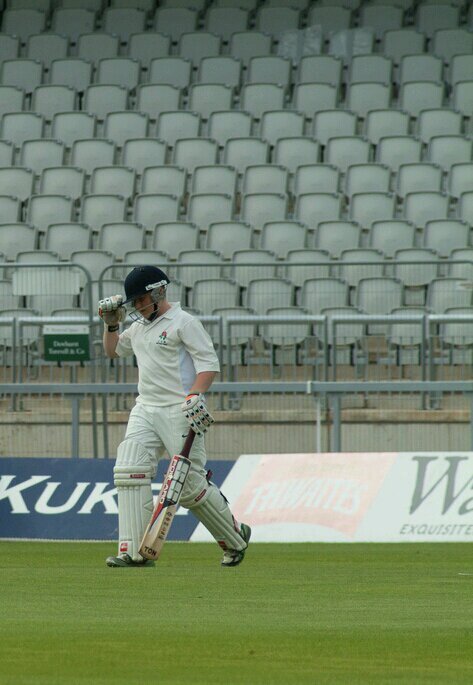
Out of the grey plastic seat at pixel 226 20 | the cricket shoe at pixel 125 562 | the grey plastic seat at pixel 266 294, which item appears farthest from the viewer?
the grey plastic seat at pixel 226 20

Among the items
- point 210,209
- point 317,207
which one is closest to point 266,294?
point 317,207

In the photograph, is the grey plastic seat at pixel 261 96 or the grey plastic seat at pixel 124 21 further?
the grey plastic seat at pixel 124 21

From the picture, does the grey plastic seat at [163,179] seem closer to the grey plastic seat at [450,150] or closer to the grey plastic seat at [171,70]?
the grey plastic seat at [171,70]

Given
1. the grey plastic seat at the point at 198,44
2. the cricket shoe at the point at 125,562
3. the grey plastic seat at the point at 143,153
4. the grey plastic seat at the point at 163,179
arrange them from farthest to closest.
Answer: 1. the grey plastic seat at the point at 198,44
2. the grey plastic seat at the point at 143,153
3. the grey plastic seat at the point at 163,179
4. the cricket shoe at the point at 125,562

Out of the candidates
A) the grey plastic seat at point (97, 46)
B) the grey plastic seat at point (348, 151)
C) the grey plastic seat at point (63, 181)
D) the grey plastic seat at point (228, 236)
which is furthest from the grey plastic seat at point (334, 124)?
the grey plastic seat at point (97, 46)

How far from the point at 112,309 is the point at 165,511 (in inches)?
59.8

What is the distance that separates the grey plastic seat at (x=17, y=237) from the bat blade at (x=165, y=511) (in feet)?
34.9

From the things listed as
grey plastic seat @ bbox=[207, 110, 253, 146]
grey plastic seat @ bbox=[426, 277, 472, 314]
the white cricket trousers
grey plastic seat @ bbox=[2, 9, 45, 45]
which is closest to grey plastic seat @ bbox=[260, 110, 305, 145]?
grey plastic seat @ bbox=[207, 110, 253, 146]

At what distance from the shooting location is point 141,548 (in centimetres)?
1003

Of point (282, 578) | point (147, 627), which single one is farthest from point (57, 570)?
point (147, 627)

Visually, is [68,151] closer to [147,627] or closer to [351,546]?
[351,546]

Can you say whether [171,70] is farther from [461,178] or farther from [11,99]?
[461,178]

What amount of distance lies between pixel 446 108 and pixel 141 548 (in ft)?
46.5

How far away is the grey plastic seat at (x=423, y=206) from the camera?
2069 centimetres
